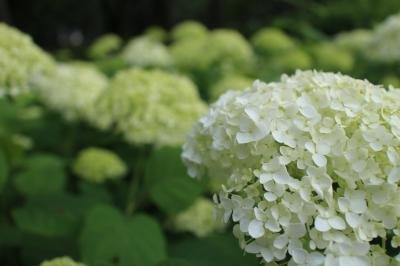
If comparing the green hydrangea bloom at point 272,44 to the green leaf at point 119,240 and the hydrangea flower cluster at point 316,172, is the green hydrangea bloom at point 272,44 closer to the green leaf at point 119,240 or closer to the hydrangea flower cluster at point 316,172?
the green leaf at point 119,240

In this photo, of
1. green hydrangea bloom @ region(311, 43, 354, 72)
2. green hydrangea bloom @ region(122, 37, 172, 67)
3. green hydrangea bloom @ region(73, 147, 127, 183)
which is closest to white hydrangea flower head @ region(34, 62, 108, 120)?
green hydrangea bloom @ region(73, 147, 127, 183)

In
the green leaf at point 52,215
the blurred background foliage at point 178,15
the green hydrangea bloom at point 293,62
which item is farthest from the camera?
the blurred background foliage at point 178,15

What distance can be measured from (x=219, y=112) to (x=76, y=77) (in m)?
1.58

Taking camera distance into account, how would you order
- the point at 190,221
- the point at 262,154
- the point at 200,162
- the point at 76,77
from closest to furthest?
the point at 262,154 → the point at 200,162 → the point at 190,221 → the point at 76,77

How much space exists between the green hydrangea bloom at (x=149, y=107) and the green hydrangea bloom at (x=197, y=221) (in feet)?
1.14

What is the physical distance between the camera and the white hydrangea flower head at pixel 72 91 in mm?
2789

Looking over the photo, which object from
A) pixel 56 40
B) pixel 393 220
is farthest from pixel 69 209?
pixel 56 40

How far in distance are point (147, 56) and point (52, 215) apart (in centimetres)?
218

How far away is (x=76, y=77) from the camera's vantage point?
2.91 metres

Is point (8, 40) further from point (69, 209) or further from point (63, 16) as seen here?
point (63, 16)

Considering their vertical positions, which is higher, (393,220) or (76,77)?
(393,220)

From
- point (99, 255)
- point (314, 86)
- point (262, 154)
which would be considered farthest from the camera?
point (99, 255)

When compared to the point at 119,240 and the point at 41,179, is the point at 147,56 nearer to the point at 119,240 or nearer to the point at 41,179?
the point at 41,179

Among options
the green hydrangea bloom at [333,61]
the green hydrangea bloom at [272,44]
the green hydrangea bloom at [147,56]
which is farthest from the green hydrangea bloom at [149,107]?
the green hydrangea bloom at [272,44]
